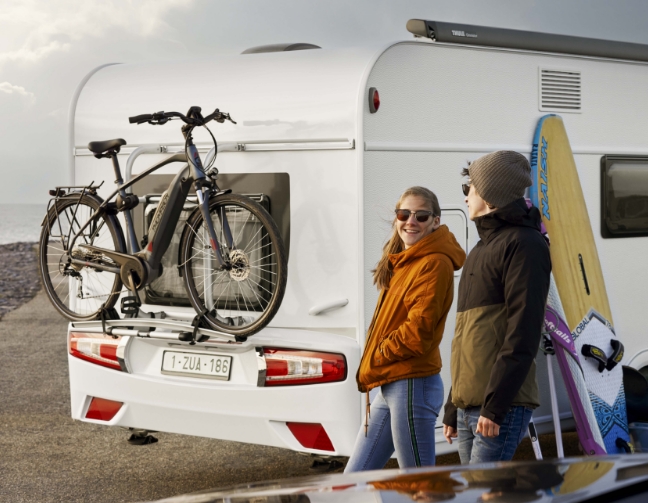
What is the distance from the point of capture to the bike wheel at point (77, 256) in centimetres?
513

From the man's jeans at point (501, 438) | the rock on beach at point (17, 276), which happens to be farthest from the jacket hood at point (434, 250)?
the rock on beach at point (17, 276)

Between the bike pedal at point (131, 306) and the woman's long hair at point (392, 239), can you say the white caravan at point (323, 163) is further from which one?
the woman's long hair at point (392, 239)

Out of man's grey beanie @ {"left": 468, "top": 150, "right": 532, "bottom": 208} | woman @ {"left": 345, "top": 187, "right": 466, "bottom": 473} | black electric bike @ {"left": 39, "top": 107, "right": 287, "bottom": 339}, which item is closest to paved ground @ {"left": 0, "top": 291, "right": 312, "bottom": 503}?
black electric bike @ {"left": 39, "top": 107, "right": 287, "bottom": 339}

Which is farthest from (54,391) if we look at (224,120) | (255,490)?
(255,490)

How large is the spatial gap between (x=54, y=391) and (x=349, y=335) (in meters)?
5.63

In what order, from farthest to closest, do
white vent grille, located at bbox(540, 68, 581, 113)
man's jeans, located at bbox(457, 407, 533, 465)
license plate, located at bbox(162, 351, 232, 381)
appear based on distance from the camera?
white vent grille, located at bbox(540, 68, 581, 113) → license plate, located at bbox(162, 351, 232, 381) → man's jeans, located at bbox(457, 407, 533, 465)

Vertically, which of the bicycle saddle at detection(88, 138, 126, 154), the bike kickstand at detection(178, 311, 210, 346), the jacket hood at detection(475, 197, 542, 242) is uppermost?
the bicycle saddle at detection(88, 138, 126, 154)

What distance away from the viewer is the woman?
3652 millimetres

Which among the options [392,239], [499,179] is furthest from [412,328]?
[499,179]

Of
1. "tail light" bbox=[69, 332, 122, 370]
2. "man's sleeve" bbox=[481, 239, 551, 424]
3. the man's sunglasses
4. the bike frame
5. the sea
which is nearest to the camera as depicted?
"man's sleeve" bbox=[481, 239, 551, 424]

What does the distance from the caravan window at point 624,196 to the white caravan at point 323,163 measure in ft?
0.07

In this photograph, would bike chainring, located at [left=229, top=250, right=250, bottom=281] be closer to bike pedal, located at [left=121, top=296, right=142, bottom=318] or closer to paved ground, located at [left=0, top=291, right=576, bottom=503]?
bike pedal, located at [left=121, top=296, right=142, bottom=318]

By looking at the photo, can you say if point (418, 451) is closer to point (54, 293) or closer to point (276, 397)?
point (276, 397)

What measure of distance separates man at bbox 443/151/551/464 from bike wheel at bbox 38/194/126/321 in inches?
90.6
